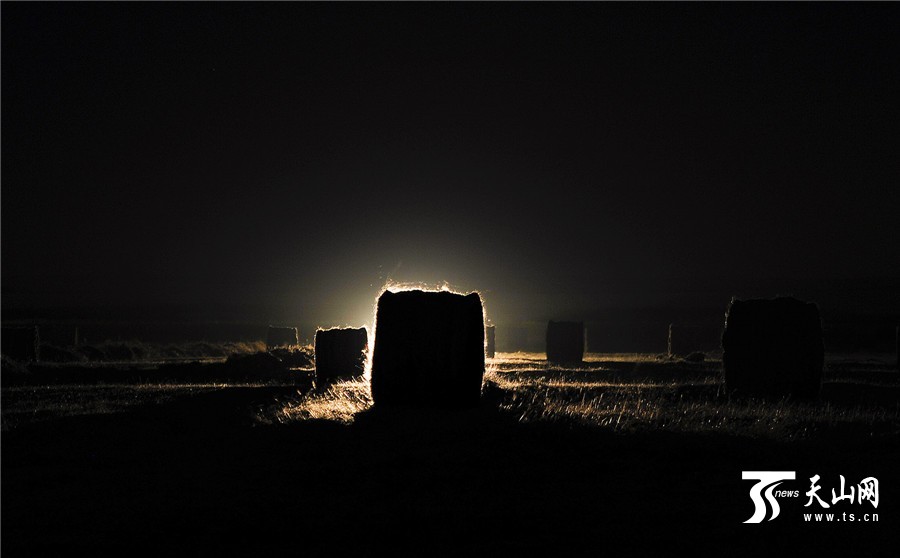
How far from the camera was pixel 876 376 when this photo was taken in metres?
26.6

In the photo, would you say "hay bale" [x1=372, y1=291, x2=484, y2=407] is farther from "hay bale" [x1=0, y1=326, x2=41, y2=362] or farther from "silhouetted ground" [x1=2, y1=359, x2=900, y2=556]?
"hay bale" [x1=0, y1=326, x2=41, y2=362]

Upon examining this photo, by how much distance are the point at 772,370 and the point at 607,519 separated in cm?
1085

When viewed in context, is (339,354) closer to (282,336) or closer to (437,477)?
(437,477)

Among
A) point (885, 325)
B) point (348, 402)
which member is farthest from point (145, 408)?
point (885, 325)

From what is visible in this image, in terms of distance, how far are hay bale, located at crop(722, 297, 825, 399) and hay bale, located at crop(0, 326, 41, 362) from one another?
2616 cm

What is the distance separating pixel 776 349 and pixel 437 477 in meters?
10.3

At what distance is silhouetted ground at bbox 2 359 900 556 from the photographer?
7.62 m

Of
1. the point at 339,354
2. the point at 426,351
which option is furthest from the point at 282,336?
the point at 426,351

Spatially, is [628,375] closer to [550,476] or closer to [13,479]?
[550,476]

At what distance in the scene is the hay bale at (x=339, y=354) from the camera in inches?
928

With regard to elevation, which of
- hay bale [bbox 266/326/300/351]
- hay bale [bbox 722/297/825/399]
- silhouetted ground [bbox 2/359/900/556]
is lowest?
hay bale [bbox 266/326/300/351]

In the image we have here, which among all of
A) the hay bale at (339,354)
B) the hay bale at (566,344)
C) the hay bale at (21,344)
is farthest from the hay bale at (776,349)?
the hay bale at (21,344)

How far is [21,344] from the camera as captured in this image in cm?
3481

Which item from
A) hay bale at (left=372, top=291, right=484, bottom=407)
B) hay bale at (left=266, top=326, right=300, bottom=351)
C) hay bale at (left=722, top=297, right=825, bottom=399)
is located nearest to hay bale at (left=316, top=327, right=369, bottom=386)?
hay bale at (left=372, top=291, right=484, bottom=407)
